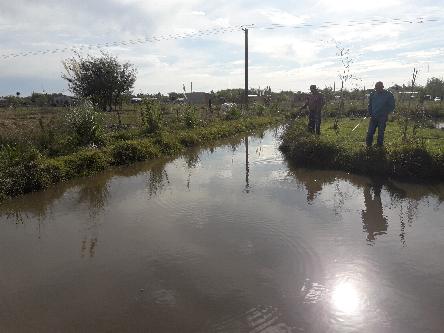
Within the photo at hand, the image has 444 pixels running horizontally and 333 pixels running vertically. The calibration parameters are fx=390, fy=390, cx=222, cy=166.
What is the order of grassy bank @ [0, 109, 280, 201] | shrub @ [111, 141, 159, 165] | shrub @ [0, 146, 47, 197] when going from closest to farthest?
shrub @ [0, 146, 47, 197] → grassy bank @ [0, 109, 280, 201] → shrub @ [111, 141, 159, 165]

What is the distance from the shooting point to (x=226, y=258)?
490cm

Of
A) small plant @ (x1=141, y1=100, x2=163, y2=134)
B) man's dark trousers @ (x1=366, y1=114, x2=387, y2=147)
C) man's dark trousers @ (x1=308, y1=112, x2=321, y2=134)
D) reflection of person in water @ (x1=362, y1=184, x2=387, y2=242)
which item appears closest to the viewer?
reflection of person in water @ (x1=362, y1=184, x2=387, y2=242)

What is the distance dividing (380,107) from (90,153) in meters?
7.43

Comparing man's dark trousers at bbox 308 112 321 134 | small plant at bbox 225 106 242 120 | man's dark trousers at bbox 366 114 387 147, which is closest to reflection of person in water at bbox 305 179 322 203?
man's dark trousers at bbox 366 114 387 147

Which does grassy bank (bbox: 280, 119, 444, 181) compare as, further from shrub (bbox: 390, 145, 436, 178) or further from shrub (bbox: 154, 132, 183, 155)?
shrub (bbox: 154, 132, 183, 155)

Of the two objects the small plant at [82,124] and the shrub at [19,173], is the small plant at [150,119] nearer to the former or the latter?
the small plant at [82,124]

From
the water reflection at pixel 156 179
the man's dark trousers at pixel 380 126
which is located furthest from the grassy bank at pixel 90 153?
the man's dark trousers at pixel 380 126

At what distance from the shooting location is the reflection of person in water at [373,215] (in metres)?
5.82

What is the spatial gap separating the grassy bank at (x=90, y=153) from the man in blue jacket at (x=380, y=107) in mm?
6285

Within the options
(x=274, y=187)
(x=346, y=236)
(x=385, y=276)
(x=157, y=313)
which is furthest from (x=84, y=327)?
(x=274, y=187)

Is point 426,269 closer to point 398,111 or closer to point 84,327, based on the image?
point 84,327

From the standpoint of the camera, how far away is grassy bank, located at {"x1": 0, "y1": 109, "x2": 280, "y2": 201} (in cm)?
819

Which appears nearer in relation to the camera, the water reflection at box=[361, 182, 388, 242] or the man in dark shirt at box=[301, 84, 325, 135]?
the water reflection at box=[361, 182, 388, 242]

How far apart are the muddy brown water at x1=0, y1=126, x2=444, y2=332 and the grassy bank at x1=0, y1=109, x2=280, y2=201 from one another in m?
0.49
